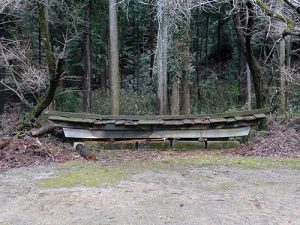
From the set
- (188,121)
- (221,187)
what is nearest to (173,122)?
(188,121)

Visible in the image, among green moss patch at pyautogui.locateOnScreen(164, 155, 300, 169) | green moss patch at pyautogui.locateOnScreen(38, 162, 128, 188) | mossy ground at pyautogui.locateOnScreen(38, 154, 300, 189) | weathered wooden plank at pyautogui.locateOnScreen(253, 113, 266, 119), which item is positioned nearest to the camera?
green moss patch at pyautogui.locateOnScreen(38, 162, 128, 188)

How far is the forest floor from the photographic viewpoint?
463cm

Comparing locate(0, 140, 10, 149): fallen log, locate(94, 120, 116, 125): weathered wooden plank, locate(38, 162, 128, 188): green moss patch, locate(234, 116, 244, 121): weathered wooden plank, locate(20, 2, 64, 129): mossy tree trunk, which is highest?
locate(20, 2, 64, 129): mossy tree trunk

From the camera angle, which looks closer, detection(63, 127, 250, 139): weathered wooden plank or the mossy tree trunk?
detection(63, 127, 250, 139): weathered wooden plank

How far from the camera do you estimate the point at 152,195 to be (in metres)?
5.56

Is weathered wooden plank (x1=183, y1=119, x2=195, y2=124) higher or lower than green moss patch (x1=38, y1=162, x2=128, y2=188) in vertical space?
higher

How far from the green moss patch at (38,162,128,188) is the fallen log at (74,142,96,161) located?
56 centimetres

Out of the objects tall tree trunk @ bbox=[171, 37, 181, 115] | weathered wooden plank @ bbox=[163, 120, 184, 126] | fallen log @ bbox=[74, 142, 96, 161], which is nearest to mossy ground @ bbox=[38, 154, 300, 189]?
fallen log @ bbox=[74, 142, 96, 161]

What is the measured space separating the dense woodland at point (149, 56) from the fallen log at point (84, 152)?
93.5 inches

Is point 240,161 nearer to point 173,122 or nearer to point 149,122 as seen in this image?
point 173,122

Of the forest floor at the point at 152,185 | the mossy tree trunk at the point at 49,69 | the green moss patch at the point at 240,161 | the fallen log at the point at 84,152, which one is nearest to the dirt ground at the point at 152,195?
the forest floor at the point at 152,185

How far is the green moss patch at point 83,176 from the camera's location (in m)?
6.34

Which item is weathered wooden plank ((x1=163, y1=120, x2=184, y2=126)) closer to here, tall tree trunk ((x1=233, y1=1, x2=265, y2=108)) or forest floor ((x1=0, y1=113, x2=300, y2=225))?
forest floor ((x1=0, y1=113, x2=300, y2=225))

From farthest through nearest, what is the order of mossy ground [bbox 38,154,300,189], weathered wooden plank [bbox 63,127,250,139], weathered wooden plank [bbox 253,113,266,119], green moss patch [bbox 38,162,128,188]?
weathered wooden plank [bbox 63,127,250,139]
weathered wooden plank [bbox 253,113,266,119]
mossy ground [bbox 38,154,300,189]
green moss patch [bbox 38,162,128,188]
